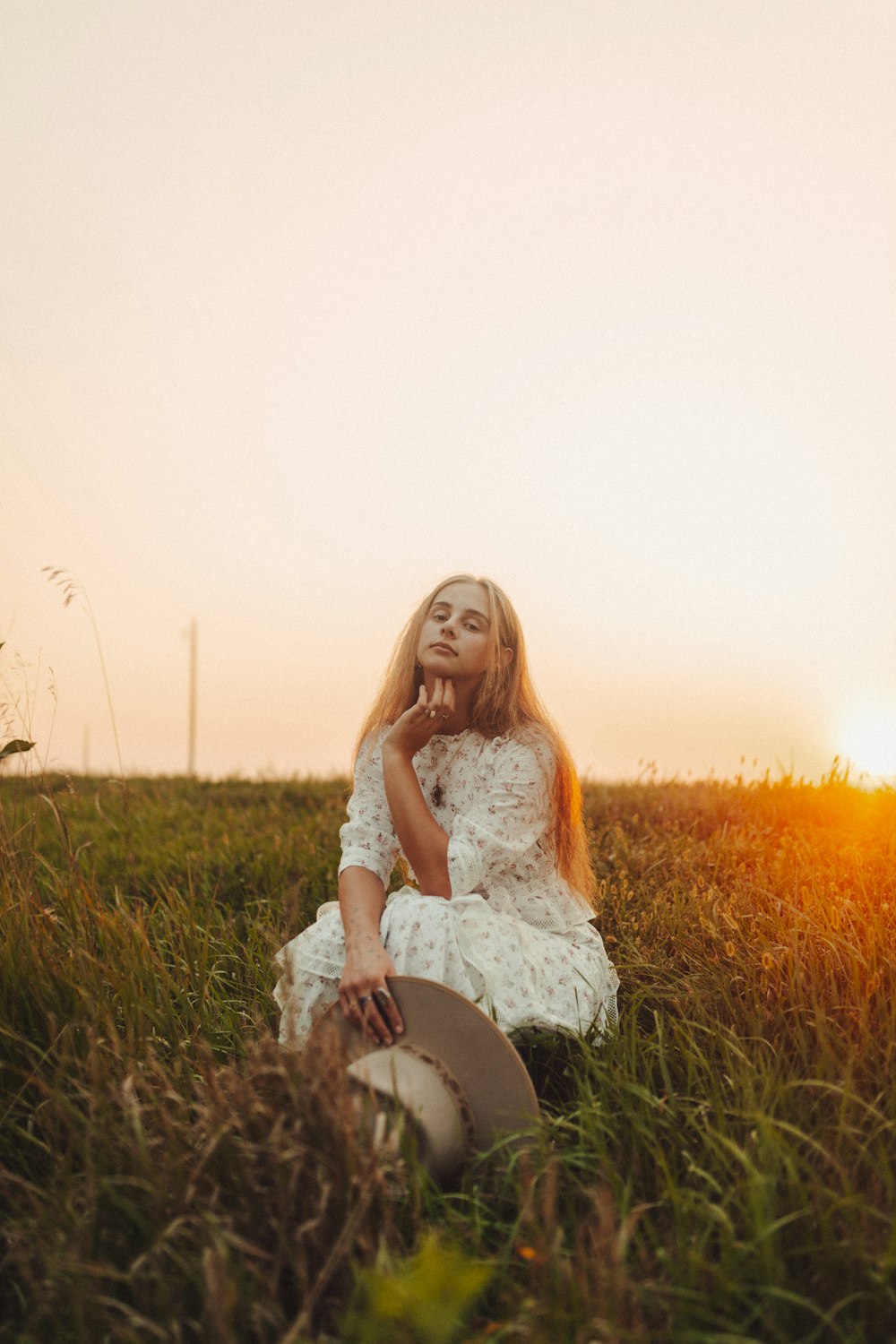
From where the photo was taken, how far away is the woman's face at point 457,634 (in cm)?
329

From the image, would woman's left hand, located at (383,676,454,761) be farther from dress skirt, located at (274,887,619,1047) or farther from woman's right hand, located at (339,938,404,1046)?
woman's right hand, located at (339,938,404,1046)

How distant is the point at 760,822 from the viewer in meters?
5.84

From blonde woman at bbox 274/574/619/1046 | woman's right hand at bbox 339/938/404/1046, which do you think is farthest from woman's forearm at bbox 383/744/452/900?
A: woman's right hand at bbox 339/938/404/1046

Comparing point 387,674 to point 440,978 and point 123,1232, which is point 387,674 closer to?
point 440,978

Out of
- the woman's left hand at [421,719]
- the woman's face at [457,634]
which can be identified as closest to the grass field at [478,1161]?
the woman's left hand at [421,719]

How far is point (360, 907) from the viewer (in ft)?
9.62

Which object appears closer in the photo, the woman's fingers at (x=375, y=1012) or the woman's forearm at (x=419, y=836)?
the woman's fingers at (x=375, y=1012)

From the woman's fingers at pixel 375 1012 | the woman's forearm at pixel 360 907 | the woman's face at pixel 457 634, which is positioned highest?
the woman's face at pixel 457 634

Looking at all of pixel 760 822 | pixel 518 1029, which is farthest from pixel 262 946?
pixel 760 822

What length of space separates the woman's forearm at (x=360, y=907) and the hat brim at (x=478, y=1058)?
13.3 inches

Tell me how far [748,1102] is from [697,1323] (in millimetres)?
566

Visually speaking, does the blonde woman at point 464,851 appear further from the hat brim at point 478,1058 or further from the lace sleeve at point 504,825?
the hat brim at point 478,1058

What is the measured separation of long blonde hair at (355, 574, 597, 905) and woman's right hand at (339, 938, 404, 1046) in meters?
1.06

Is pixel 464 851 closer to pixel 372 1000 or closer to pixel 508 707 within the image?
pixel 372 1000
